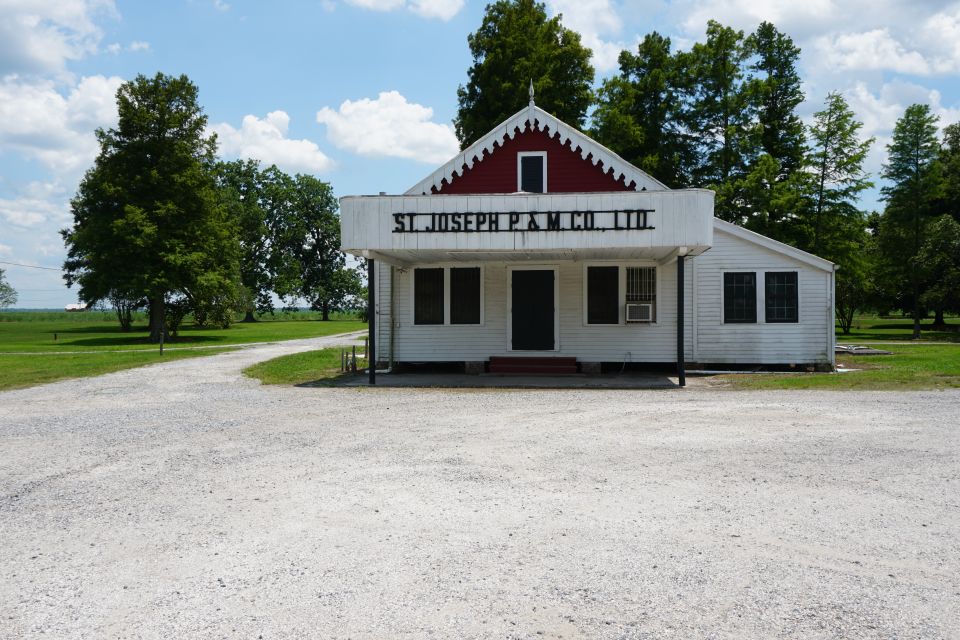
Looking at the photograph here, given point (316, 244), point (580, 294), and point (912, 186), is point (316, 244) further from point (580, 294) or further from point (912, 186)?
point (580, 294)

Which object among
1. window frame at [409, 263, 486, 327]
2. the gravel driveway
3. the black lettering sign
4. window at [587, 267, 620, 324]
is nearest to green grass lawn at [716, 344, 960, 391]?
window at [587, 267, 620, 324]

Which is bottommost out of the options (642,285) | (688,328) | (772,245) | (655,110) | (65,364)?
(65,364)

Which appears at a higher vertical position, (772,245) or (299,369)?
(772,245)

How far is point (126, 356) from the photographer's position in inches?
984

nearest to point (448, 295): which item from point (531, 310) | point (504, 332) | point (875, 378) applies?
point (504, 332)

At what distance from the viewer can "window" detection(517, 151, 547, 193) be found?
19.0 m

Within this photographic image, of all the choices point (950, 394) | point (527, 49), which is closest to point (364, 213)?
point (950, 394)

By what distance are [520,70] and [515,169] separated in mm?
20572

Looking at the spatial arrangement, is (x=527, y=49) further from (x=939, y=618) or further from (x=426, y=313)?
(x=939, y=618)

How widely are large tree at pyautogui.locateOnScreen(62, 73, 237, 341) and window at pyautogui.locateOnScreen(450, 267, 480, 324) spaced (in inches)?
916

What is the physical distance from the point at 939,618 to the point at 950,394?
1144cm

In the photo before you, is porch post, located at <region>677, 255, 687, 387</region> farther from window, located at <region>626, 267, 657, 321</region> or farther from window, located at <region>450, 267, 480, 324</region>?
window, located at <region>450, 267, 480, 324</region>

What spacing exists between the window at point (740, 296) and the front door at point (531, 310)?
4.77m

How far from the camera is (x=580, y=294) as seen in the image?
18.2 meters
